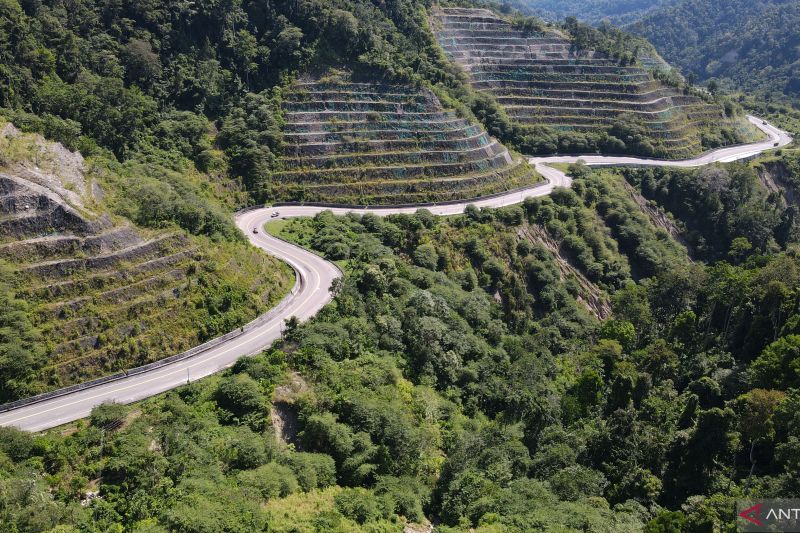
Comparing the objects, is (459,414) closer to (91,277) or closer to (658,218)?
(91,277)

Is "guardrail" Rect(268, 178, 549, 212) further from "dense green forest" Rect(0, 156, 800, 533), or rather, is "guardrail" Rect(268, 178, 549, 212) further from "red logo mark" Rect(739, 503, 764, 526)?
"red logo mark" Rect(739, 503, 764, 526)

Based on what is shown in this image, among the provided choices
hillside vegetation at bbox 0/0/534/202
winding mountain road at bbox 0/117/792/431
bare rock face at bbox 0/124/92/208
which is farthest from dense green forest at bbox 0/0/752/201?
winding mountain road at bbox 0/117/792/431

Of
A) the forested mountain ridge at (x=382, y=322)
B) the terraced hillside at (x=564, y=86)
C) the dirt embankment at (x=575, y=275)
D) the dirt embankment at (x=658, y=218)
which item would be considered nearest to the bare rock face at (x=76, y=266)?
the forested mountain ridge at (x=382, y=322)

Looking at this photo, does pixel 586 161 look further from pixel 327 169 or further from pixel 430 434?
pixel 430 434

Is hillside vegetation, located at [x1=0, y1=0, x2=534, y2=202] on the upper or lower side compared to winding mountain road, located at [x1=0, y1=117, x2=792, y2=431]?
upper

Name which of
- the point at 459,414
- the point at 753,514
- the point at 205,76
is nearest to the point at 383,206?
the point at 205,76

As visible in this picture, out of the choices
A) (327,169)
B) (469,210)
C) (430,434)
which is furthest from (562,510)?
(327,169)
